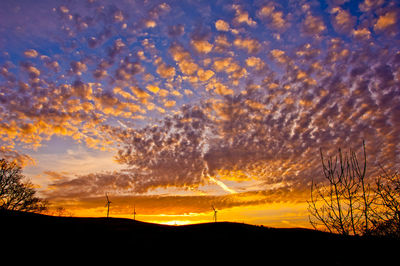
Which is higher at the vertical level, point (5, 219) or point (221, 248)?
point (5, 219)

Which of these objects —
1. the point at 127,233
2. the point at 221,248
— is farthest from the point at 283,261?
the point at 127,233

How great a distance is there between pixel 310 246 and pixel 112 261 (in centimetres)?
1271

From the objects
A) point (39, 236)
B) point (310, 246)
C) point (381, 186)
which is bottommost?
point (310, 246)

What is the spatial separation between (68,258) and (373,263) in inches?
541

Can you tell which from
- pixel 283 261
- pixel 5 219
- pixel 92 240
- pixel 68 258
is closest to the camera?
pixel 68 258

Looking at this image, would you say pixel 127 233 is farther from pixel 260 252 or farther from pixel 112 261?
pixel 260 252

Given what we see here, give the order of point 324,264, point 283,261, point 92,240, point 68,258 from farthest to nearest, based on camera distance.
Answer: point 92,240
point 283,261
point 324,264
point 68,258

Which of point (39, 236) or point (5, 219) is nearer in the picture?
point (39, 236)

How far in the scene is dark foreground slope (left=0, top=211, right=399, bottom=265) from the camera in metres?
10.9

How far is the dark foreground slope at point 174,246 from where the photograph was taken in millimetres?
10867

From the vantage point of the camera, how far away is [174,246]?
13.3 meters

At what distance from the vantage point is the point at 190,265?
10516 mm

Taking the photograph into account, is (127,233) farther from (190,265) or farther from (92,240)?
(190,265)

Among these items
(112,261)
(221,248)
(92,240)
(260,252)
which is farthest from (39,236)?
(260,252)
